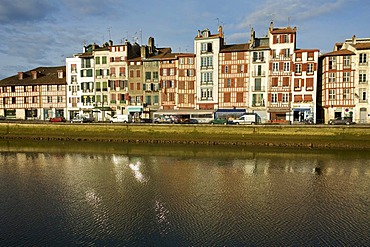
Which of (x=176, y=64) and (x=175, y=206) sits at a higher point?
(x=176, y=64)

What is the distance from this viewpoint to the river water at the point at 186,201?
43.5 ft

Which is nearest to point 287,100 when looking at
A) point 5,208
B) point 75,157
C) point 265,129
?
point 265,129

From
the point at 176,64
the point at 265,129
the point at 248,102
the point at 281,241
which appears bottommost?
the point at 281,241

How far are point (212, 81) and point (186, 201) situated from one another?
1509 inches

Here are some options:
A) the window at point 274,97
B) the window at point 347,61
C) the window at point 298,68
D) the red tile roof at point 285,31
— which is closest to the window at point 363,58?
the window at point 347,61

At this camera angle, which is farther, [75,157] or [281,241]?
[75,157]

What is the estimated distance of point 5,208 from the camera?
16.8m

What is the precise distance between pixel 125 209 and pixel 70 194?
4.71 metres

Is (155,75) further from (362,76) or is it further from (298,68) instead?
(362,76)

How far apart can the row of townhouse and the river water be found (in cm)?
1982

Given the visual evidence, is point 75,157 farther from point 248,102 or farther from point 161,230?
point 248,102

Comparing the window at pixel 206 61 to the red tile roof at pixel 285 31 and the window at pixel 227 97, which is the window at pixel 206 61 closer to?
the window at pixel 227 97

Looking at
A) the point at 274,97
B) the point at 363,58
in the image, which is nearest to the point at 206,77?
A: the point at 274,97

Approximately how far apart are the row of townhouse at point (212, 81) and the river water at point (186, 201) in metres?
19.8
